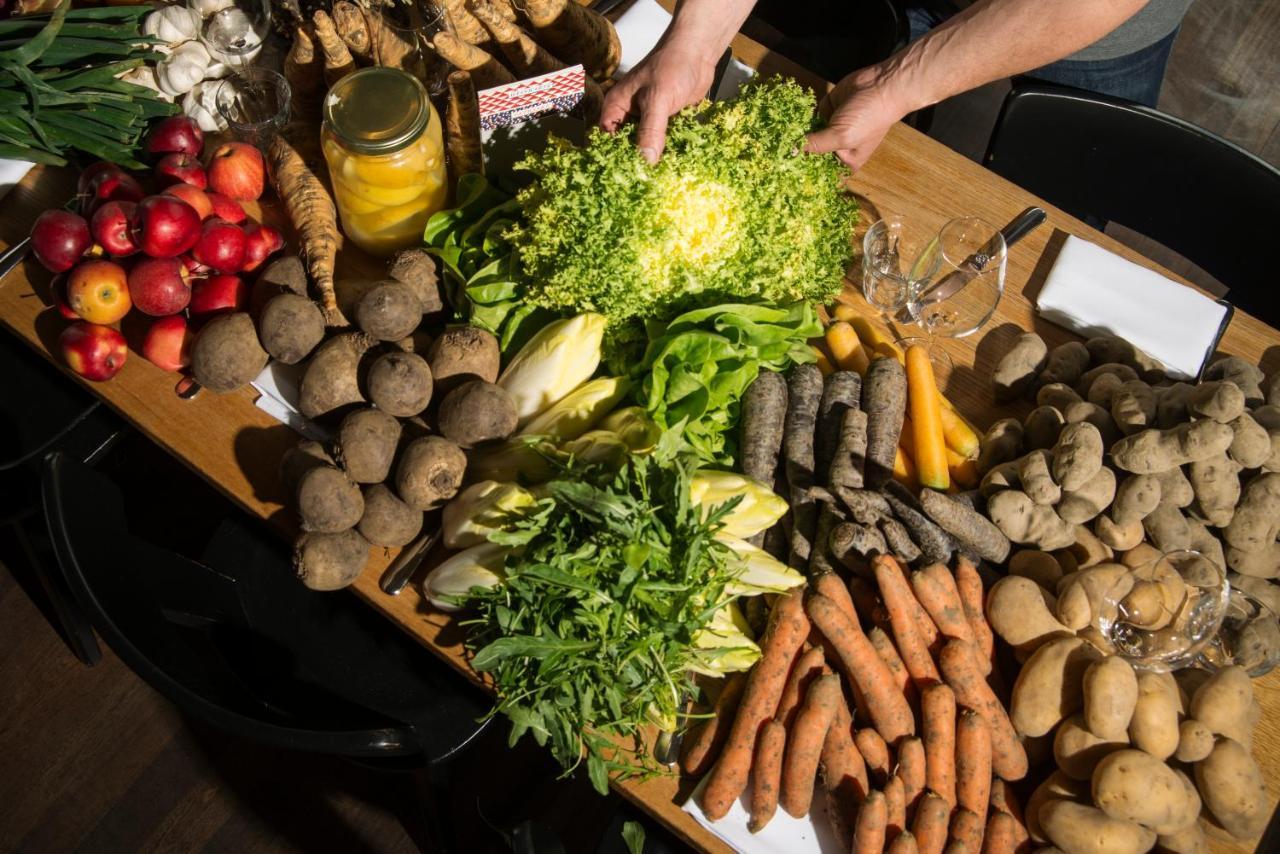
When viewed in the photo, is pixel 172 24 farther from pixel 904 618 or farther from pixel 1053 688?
pixel 1053 688

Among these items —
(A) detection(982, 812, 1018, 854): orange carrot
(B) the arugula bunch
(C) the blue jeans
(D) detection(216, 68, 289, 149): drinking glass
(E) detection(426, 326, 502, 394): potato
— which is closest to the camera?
(B) the arugula bunch

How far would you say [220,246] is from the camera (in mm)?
1840

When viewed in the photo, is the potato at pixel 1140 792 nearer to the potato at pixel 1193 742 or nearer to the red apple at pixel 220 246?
the potato at pixel 1193 742

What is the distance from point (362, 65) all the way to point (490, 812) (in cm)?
158

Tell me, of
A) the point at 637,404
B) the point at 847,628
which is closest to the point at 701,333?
the point at 637,404

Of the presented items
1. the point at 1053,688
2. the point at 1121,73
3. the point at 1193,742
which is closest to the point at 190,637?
the point at 1053,688

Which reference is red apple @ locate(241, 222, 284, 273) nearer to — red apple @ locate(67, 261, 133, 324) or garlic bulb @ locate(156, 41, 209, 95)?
red apple @ locate(67, 261, 133, 324)

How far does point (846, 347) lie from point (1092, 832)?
35.9 inches

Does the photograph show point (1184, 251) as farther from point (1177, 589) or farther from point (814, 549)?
point (814, 549)

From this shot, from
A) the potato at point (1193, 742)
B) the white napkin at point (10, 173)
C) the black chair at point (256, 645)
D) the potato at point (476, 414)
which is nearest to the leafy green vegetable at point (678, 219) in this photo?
the potato at point (476, 414)

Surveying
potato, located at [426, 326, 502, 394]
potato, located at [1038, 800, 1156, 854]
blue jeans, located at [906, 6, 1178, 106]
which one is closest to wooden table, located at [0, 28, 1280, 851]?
potato, located at [1038, 800, 1156, 854]

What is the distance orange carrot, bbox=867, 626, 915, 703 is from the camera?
1.56m

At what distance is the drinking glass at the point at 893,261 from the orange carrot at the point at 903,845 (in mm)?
982

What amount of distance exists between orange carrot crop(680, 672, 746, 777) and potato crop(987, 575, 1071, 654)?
441mm
